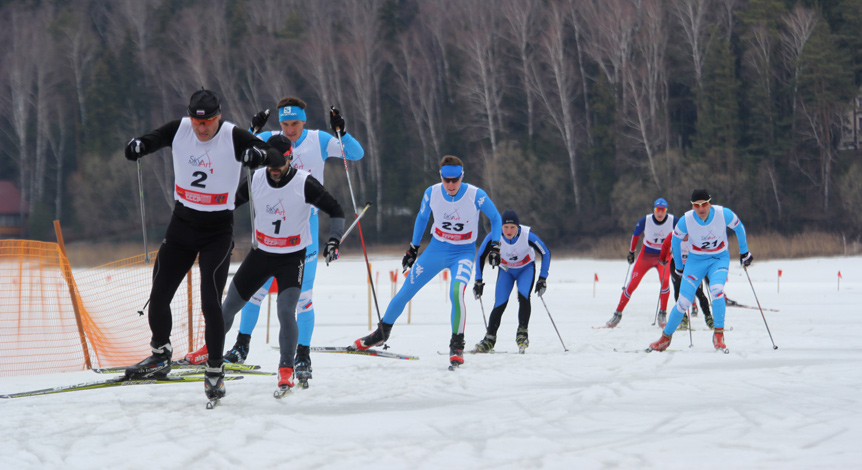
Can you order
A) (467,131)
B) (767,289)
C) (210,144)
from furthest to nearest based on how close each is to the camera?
(467,131), (767,289), (210,144)

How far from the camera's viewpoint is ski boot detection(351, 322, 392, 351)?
302 inches

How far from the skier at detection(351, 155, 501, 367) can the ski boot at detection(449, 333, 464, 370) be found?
354 millimetres

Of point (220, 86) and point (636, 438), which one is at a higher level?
A: point (220, 86)

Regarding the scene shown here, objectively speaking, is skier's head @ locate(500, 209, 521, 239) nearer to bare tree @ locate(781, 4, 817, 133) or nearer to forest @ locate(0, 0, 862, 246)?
forest @ locate(0, 0, 862, 246)

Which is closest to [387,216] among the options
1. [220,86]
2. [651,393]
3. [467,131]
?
[467,131]

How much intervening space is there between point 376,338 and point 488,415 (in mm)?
2817

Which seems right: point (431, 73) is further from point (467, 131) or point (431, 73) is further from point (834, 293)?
point (834, 293)

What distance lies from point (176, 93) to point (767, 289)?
114 feet

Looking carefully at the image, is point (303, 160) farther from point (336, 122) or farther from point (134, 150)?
point (134, 150)

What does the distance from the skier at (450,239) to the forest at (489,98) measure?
26.0 m

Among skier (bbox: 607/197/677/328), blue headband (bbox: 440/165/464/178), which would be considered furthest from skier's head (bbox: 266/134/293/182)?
skier (bbox: 607/197/677/328)

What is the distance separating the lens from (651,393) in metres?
5.69

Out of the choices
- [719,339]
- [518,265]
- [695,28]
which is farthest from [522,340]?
[695,28]

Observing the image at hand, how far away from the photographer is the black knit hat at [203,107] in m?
5.05
